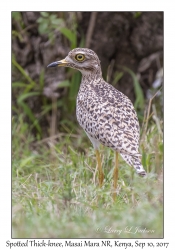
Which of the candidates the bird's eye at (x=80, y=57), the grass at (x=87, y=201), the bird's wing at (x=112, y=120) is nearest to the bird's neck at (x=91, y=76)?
the bird's eye at (x=80, y=57)

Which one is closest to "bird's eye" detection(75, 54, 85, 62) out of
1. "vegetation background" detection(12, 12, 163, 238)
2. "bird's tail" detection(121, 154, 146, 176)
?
"vegetation background" detection(12, 12, 163, 238)

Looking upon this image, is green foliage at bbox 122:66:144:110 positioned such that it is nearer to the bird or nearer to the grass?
the grass

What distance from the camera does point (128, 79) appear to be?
7.58 metres

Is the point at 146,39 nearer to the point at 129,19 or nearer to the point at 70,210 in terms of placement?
the point at 129,19

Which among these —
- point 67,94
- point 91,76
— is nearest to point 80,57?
point 91,76

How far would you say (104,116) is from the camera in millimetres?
4336

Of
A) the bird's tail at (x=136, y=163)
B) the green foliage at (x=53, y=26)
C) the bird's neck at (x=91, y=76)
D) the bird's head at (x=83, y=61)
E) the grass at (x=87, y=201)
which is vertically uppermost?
the green foliage at (x=53, y=26)

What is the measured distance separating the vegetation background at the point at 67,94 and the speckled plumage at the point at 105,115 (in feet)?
1.01

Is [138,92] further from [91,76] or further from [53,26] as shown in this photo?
[91,76]

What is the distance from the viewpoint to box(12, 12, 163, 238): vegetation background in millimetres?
4762

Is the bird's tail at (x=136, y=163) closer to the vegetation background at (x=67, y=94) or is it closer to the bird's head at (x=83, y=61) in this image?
the vegetation background at (x=67, y=94)

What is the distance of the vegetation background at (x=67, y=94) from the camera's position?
15.6ft

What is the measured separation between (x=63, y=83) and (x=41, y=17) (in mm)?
778

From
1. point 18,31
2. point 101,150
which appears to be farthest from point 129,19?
point 101,150
